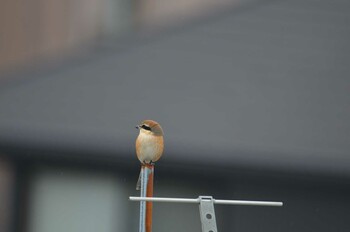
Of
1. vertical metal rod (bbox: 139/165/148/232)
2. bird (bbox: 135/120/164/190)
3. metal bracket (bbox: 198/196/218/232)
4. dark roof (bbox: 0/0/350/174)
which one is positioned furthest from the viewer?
dark roof (bbox: 0/0/350/174)

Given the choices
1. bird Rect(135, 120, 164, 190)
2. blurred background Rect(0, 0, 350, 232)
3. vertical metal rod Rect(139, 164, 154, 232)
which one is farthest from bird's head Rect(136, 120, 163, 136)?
blurred background Rect(0, 0, 350, 232)

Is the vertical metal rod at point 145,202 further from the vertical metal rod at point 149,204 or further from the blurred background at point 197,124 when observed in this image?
the blurred background at point 197,124

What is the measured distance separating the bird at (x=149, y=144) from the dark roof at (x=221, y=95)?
165 inches

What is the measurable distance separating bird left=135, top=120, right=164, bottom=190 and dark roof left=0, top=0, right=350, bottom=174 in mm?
4184

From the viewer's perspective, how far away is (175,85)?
9.45 meters

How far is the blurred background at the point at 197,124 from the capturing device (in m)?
8.98

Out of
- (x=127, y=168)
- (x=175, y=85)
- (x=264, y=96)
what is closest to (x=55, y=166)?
(x=127, y=168)

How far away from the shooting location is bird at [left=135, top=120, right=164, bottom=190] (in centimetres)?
455

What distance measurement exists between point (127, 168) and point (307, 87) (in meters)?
Answer: 1.82

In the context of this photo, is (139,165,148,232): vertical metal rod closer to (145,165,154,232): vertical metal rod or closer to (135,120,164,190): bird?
(145,165,154,232): vertical metal rod

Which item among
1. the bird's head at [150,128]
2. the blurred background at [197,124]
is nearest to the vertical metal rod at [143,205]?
the bird's head at [150,128]

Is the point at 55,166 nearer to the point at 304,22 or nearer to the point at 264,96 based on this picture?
the point at 264,96

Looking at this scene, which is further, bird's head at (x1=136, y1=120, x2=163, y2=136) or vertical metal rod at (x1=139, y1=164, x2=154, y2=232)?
bird's head at (x1=136, y1=120, x2=163, y2=136)

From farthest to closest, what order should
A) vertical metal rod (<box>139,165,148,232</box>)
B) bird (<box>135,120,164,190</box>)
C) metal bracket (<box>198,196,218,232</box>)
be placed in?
bird (<box>135,120,164,190</box>) → vertical metal rod (<box>139,165,148,232</box>) → metal bracket (<box>198,196,218,232</box>)
